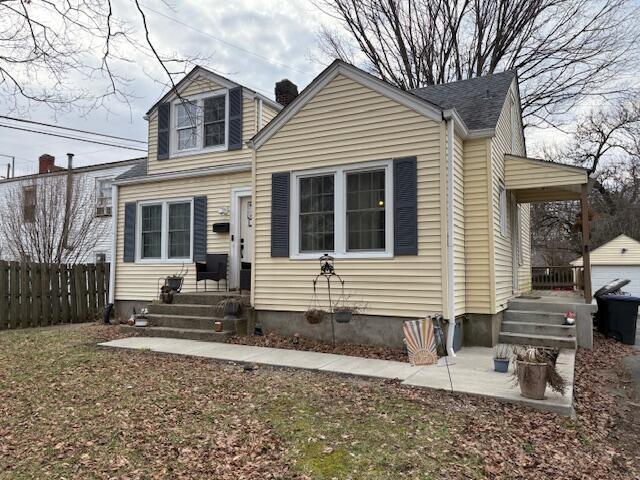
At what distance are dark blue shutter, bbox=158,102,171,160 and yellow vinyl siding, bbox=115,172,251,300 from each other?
896 mm

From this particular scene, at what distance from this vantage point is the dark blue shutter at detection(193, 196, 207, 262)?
1070cm

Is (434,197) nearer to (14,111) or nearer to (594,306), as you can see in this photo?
(594,306)

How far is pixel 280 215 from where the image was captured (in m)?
8.50

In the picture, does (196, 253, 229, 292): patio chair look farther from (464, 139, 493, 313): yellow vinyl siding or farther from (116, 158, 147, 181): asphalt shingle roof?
(464, 139, 493, 313): yellow vinyl siding

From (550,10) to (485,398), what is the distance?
18.4 meters

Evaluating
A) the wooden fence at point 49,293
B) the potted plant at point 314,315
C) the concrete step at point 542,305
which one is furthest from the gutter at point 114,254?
the concrete step at point 542,305

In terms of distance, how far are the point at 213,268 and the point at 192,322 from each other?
180cm

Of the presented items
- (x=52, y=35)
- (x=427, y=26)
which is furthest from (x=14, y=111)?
(x=427, y=26)

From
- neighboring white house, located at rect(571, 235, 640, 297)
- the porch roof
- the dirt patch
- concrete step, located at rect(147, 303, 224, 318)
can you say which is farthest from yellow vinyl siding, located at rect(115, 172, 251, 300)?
neighboring white house, located at rect(571, 235, 640, 297)

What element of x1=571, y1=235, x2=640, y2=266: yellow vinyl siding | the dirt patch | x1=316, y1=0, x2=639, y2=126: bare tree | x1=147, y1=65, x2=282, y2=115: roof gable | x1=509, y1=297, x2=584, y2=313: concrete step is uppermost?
x1=316, y1=0, x2=639, y2=126: bare tree

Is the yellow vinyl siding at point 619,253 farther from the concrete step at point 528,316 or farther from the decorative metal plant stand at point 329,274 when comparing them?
the decorative metal plant stand at point 329,274

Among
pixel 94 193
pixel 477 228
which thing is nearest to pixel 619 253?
pixel 477 228

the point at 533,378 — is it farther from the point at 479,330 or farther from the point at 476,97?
the point at 476,97

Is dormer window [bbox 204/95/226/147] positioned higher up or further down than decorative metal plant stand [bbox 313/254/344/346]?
higher up
